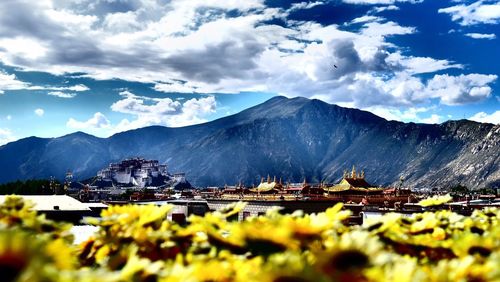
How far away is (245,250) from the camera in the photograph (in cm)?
353

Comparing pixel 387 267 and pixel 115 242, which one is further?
pixel 115 242

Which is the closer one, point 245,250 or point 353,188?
point 245,250

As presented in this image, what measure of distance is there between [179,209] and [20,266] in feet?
129

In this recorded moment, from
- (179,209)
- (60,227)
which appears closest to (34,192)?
(179,209)

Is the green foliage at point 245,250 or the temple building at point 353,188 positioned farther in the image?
the temple building at point 353,188

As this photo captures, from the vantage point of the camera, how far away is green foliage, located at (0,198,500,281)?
7.85ft

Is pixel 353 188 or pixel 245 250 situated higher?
pixel 245 250

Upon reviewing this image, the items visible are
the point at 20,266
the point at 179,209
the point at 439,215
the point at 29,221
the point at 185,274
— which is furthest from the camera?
the point at 179,209

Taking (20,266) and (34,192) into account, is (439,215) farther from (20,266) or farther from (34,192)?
(34,192)

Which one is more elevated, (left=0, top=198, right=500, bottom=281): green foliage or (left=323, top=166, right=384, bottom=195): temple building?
(left=0, top=198, right=500, bottom=281): green foliage

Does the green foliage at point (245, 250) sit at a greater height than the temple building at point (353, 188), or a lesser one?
greater

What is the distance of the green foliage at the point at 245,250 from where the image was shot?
2393 mm

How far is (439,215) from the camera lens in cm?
532

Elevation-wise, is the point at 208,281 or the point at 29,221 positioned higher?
the point at 29,221
